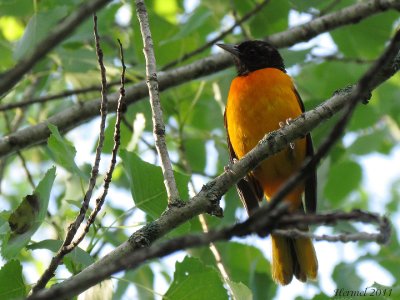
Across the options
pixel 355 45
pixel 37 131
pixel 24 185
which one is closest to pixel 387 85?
pixel 355 45

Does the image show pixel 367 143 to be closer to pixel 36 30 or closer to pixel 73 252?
pixel 36 30

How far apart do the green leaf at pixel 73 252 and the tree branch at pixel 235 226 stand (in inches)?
14.0

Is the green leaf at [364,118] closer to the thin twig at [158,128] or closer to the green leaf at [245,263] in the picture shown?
the green leaf at [245,263]

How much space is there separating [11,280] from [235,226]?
181cm

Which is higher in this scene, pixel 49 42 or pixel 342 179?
pixel 342 179

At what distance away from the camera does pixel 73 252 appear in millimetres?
3146

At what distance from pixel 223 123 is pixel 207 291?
9.21 ft

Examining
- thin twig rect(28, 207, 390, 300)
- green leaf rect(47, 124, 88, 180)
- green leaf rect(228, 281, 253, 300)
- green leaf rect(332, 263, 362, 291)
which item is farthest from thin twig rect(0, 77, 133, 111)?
thin twig rect(28, 207, 390, 300)

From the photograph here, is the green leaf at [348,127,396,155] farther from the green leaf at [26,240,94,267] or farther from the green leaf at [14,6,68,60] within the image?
the green leaf at [26,240,94,267]

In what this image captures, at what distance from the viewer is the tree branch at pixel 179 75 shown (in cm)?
472

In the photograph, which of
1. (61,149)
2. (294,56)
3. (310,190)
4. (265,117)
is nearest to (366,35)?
(294,56)

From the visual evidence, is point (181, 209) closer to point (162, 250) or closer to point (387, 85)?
point (162, 250)

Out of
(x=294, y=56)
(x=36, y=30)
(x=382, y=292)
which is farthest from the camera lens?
(x=294, y=56)

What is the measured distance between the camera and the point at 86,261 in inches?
125
